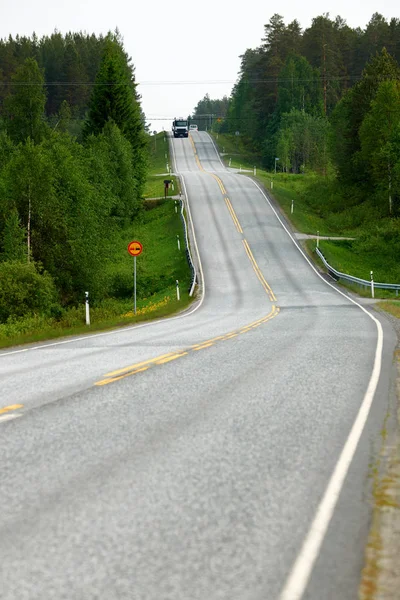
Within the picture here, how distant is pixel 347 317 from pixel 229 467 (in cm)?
1911

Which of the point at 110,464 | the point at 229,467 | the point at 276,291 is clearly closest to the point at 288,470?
the point at 229,467

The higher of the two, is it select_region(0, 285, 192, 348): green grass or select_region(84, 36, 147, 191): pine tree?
select_region(84, 36, 147, 191): pine tree

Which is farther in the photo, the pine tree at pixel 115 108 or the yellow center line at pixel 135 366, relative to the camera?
the pine tree at pixel 115 108

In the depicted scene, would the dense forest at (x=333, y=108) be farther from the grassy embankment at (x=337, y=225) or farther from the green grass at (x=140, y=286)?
the green grass at (x=140, y=286)

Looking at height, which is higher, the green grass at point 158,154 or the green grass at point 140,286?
the green grass at point 158,154

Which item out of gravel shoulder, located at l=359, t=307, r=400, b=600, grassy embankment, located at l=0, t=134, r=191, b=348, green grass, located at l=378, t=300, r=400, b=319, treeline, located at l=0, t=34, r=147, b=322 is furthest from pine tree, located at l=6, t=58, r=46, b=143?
gravel shoulder, located at l=359, t=307, r=400, b=600

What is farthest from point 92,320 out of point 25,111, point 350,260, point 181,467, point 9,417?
point 25,111

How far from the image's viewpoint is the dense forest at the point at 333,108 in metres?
64.0

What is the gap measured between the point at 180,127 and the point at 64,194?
88.0 meters

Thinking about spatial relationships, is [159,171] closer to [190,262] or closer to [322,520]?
[190,262]

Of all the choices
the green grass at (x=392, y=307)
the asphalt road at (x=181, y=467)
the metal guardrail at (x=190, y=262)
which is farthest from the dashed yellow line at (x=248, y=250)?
the asphalt road at (x=181, y=467)

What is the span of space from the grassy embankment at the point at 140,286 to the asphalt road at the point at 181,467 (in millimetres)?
6809

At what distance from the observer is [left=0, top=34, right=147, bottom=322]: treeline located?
113 feet

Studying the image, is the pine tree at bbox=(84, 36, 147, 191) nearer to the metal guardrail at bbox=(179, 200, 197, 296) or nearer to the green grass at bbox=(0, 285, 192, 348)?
the metal guardrail at bbox=(179, 200, 197, 296)
